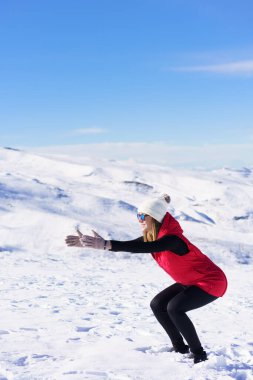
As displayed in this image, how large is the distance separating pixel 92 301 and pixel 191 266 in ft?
20.4

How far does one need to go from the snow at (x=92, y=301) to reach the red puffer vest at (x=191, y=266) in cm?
85

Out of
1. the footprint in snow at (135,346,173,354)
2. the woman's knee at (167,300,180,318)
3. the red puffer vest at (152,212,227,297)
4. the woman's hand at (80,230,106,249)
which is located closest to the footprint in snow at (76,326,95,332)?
the footprint in snow at (135,346,173,354)

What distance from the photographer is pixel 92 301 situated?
10625 millimetres

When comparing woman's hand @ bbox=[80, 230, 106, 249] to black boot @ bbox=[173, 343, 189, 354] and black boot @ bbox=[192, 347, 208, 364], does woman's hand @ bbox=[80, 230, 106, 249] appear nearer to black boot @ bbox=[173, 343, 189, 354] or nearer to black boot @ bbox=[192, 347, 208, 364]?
black boot @ bbox=[192, 347, 208, 364]

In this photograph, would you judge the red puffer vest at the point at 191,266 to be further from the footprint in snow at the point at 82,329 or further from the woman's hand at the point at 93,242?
the footprint in snow at the point at 82,329

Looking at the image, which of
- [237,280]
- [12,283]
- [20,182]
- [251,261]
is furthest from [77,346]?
[20,182]

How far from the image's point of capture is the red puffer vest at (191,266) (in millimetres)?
4828

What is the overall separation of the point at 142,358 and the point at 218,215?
5986 cm

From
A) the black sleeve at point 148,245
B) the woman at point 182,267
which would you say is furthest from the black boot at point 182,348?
the black sleeve at point 148,245

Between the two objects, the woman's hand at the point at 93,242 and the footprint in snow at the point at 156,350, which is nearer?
the woman's hand at the point at 93,242

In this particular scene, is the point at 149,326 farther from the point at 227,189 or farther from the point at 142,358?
the point at 227,189

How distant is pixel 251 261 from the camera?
2670 cm


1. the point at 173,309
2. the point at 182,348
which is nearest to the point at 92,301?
the point at 182,348

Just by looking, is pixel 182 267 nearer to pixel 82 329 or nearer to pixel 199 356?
A: pixel 199 356
